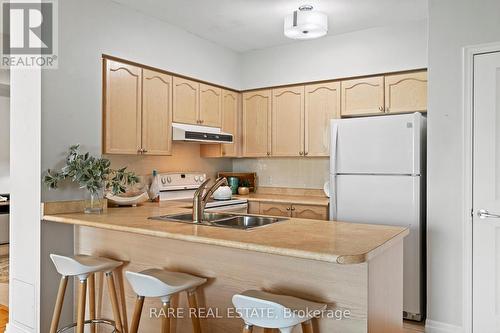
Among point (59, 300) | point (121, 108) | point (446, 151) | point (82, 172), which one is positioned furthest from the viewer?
point (121, 108)

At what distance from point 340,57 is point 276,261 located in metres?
2.72

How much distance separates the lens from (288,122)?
14.2ft

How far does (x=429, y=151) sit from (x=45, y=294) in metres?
2.89

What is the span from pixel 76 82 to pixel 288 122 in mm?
2260

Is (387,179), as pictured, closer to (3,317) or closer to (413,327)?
(413,327)

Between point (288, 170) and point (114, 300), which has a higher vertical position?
point (288, 170)

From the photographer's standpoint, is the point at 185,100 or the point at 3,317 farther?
the point at 185,100

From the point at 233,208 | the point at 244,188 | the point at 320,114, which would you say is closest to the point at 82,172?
the point at 233,208

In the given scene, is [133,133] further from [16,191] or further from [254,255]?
[254,255]

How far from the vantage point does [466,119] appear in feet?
8.93

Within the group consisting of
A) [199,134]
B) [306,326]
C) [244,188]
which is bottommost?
[306,326]

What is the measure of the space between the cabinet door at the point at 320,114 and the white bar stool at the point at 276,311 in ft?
8.28

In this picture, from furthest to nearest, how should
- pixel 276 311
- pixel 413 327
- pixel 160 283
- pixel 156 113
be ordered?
pixel 156 113, pixel 413 327, pixel 160 283, pixel 276 311

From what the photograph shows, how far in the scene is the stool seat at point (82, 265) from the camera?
2.28 meters
